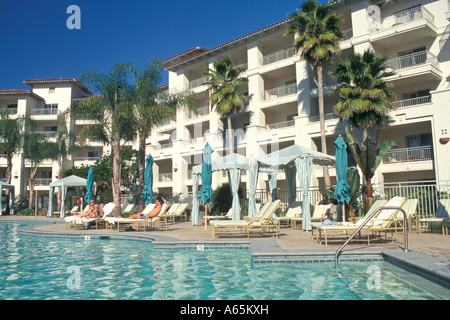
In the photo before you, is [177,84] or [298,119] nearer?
[298,119]

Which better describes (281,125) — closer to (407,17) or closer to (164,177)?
(407,17)

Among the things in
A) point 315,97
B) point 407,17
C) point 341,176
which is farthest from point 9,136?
point 407,17

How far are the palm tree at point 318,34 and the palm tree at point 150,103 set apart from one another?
780 cm

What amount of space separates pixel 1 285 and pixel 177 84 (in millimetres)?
31541

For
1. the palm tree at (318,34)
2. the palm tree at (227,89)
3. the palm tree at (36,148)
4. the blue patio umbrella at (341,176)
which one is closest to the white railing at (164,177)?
the palm tree at (36,148)

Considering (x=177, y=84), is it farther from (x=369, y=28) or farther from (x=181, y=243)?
(x=181, y=243)

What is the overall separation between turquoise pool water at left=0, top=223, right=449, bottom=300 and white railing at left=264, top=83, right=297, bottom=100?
2116cm

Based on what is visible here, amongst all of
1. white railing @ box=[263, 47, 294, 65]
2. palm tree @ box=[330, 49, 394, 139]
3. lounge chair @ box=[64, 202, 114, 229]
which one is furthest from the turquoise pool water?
white railing @ box=[263, 47, 294, 65]

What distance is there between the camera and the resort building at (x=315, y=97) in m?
21.4

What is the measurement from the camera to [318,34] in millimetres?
21688

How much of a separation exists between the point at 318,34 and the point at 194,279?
1915 centimetres

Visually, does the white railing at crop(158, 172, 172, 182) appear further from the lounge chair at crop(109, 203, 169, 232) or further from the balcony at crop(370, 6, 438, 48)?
the balcony at crop(370, 6, 438, 48)

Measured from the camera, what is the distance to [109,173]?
102 feet
